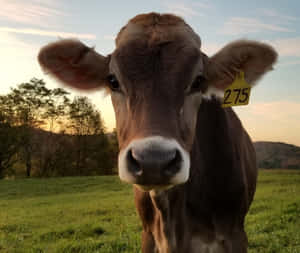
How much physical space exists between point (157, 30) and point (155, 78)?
0.73 meters

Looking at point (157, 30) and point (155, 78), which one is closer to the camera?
point (155, 78)

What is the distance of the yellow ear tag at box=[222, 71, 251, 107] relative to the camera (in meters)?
4.12

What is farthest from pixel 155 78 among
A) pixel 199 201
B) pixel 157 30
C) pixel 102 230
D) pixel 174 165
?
pixel 102 230

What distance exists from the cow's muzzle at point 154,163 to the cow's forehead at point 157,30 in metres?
1.20

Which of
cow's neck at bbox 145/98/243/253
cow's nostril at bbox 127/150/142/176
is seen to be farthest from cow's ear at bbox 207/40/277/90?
cow's nostril at bbox 127/150/142/176

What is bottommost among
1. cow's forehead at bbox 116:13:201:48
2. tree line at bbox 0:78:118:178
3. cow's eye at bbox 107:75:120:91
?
tree line at bbox 0:78:118:178

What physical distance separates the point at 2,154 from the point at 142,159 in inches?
1626

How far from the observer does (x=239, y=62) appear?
402cm

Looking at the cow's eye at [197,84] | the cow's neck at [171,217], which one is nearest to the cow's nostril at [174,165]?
the cow's eye at [197,84]

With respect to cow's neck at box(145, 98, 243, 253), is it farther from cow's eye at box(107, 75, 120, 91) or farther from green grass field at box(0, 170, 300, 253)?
green grass field at box(0, 170, 300, 253)

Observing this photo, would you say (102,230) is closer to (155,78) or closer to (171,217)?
(171,217)

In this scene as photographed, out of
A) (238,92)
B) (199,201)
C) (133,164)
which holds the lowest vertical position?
(199,201)

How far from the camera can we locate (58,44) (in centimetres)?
398

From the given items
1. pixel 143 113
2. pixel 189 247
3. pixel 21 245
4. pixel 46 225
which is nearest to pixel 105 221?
pixel 46 225
